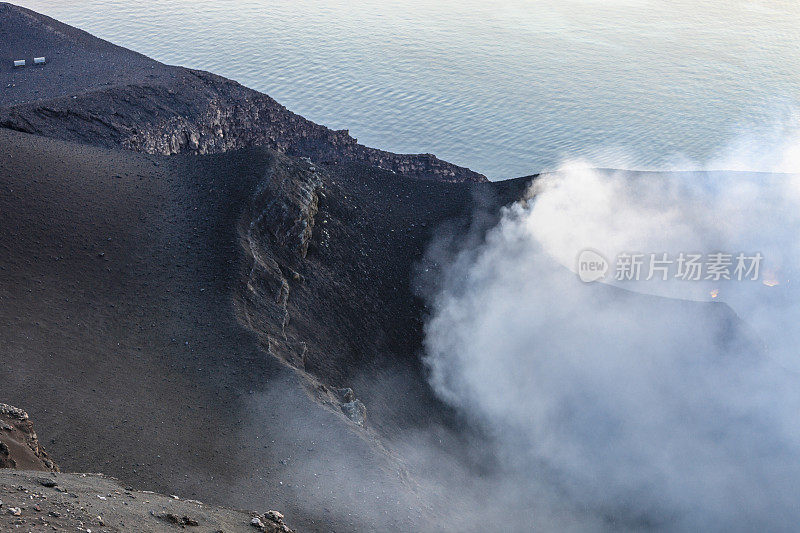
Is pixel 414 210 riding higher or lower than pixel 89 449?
higher

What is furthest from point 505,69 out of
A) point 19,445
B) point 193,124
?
point 19,445

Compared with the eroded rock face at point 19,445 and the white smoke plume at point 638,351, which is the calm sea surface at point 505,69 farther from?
the eroded rock face at point 19,445

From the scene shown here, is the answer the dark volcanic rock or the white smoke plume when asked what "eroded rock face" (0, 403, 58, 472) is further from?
the dark volcanic rock

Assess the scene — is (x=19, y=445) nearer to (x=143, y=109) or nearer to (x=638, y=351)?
(x=638, y=351)

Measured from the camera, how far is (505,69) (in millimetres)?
50750

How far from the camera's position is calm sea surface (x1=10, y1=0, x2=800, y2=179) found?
137 feet

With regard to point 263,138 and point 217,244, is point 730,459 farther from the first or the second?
point 263,138

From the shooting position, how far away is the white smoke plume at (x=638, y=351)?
23328mm

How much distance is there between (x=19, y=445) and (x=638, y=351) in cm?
2252

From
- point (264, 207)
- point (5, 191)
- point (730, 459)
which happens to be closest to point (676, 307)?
point (730, 459)

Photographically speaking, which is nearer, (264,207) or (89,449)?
(89,449)

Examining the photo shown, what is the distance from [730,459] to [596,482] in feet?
17.8

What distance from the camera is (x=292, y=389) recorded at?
16.9 m

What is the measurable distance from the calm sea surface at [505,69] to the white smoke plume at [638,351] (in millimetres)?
8399
